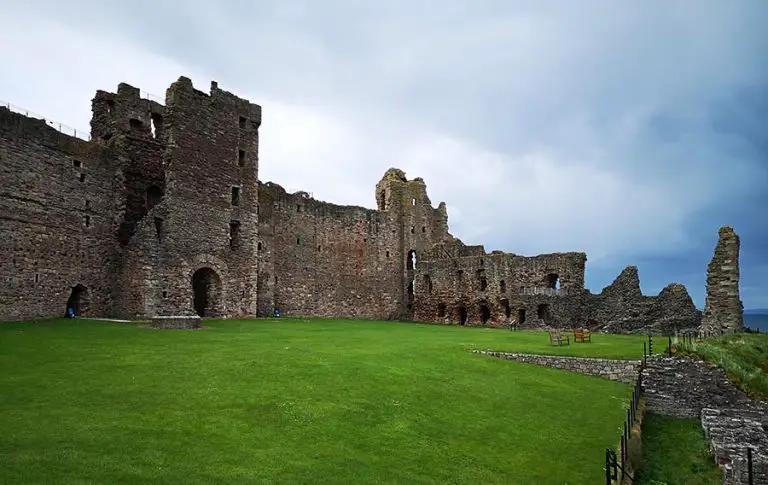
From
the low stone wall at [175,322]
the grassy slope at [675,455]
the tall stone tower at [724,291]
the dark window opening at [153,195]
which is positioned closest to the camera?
the grassy slope at [675,455]

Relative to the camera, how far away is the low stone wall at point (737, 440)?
1073 cm

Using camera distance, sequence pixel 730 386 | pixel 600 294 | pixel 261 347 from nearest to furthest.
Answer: pixel 730 386, pixel 261 347, pixel 600 294

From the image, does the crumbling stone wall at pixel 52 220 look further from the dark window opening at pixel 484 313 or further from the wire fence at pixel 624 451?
the dark window opening at pixel 484 313

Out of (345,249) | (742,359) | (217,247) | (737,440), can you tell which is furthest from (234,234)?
(737,440)

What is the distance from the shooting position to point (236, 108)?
34.1 meters

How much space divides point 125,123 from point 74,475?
28977 mm

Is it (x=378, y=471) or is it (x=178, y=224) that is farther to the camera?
(x=178, y=224)

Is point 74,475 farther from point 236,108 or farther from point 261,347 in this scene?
point 236,108

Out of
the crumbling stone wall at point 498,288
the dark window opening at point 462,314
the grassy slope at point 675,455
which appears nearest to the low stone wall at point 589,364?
the grassy slope at point 675,455

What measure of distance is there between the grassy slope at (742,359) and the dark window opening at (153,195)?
27.0 m

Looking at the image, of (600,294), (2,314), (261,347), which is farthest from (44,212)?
(600,294)

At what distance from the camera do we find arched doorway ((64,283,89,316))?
91.5 ft

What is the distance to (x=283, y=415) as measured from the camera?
434 inches

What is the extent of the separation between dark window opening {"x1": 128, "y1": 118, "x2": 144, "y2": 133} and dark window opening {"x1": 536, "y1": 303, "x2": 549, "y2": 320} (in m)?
28.5
